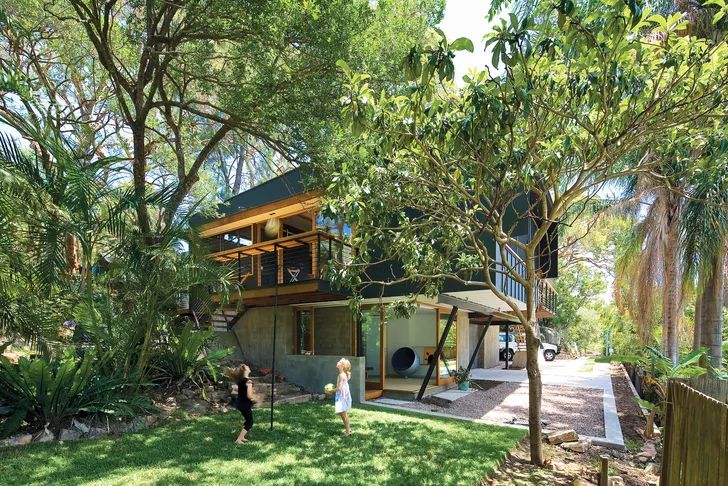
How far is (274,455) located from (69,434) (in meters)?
3.24

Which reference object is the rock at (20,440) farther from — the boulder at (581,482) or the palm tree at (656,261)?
the palm tree at (656,261)

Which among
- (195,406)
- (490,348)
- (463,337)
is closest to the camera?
(195,406)

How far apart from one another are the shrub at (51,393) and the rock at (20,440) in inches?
4.6

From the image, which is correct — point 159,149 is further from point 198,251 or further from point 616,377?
point 616,377

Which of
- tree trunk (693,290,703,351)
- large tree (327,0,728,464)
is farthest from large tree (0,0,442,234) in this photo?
tree trunk (693,290,703,351)

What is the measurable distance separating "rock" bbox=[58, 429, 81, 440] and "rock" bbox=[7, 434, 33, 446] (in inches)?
15.2

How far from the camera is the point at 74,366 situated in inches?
284

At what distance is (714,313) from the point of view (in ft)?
34.3

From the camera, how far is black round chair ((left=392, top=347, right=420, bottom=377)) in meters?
15.4

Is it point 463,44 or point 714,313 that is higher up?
point 463,44

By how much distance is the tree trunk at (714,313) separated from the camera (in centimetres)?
1021

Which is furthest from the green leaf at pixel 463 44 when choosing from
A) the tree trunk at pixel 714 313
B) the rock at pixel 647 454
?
the tree trunk at pixel 714 313

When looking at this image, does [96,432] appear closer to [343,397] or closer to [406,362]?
[343,397]

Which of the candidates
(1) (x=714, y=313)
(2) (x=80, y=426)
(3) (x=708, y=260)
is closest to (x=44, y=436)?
(2) (x=80, y=426)
